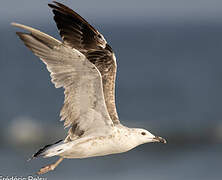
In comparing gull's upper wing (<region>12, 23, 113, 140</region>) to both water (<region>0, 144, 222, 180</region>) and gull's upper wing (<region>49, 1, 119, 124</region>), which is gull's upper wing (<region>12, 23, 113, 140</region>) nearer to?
gull's upper wing (<region>49, 1, 119, 124</region>)

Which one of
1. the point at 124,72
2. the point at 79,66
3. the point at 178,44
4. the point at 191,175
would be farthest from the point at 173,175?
the point at 178,44

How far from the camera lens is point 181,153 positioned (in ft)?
86.2

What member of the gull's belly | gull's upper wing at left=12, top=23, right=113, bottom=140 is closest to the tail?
the gull's belly

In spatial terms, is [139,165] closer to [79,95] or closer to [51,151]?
[51,151]

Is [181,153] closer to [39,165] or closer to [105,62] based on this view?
[39,165]

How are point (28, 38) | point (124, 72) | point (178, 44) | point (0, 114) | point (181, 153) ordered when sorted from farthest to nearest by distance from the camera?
point (178, 44), point (124, 72), point (0, 114), point (181, 153), point (28, 38)

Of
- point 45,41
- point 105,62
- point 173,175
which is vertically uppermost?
point 45,41

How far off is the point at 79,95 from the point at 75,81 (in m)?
0.28

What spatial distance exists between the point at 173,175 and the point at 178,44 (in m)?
73.4

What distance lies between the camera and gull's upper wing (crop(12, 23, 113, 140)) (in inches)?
423

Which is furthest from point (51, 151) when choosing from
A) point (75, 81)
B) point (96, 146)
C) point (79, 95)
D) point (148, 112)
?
point (148, 112)

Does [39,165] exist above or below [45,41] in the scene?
A: below

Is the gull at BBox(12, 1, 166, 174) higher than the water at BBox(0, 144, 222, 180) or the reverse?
higher

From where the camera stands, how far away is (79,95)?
11.2 m
